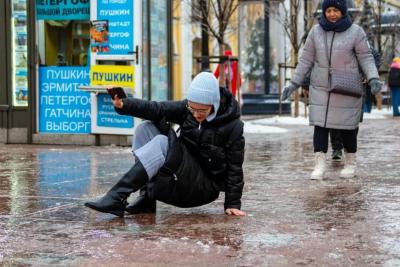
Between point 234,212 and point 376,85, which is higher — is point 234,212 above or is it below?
below

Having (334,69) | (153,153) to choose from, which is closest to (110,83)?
(334,69)

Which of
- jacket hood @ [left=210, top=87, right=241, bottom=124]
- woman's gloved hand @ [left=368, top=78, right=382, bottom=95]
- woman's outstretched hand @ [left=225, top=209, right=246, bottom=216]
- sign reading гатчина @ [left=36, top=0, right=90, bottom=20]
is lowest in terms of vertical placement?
woman's outstretched hand @ [left=225, top=209, right=246, bottom=216]

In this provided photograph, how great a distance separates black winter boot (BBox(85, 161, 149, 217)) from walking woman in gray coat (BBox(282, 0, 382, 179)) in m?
2.71

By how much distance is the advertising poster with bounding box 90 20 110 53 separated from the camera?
11.2 metres

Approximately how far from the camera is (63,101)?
1173 cm

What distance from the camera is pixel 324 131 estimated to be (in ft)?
26.0

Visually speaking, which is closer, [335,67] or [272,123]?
[335,67]

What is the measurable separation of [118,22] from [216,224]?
622cm

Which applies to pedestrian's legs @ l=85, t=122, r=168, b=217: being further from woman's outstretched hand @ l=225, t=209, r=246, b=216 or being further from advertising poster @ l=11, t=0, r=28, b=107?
advertising poster @ l=11, t=0, r=28, b=107

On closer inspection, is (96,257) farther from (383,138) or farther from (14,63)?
(383,138)

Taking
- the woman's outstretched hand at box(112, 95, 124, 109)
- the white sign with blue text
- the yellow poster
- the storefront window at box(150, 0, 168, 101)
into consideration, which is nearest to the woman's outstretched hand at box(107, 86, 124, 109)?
the woman's outstretched hand at box(112, 95, 124, 109)

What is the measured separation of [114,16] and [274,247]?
23.0ft

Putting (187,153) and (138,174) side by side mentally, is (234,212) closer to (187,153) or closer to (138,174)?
(187,153)

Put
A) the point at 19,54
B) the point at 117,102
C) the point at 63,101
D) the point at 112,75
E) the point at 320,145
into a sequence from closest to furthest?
the point at 117,102
the point at 320,145
the point at 112,75
the point at 63,101
the point at 19,54
